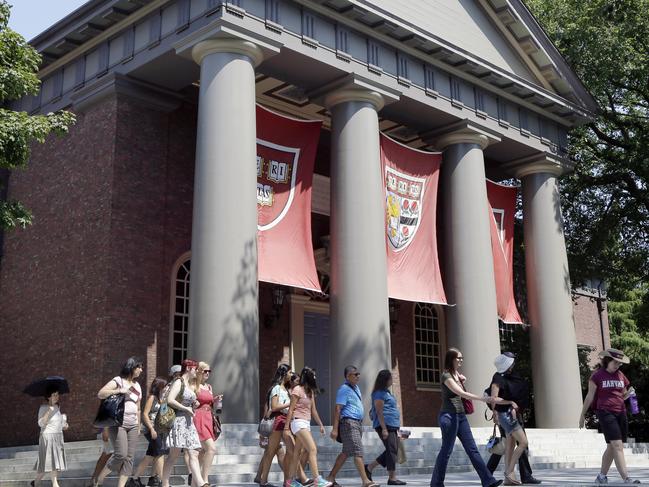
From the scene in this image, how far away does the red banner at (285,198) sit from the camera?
1666cm

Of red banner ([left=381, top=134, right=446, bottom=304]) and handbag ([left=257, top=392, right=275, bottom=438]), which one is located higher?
red banner ([left=381, top=134, right=446, bottom=304])

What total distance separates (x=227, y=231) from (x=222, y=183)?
36.5 inches

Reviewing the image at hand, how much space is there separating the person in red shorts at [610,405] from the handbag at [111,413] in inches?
230

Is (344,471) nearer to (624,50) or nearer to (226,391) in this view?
(226,391)

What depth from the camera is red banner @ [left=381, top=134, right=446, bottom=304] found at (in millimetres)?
18859

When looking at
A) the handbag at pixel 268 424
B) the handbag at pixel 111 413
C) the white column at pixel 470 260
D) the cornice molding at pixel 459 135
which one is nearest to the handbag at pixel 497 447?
the handbag at pixel 268 424

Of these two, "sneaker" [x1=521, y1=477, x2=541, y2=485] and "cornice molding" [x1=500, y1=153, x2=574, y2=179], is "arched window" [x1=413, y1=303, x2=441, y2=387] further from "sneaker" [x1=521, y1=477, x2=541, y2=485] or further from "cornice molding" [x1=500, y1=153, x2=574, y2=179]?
"sneaker" [x1=521, y1=477, x2=541, y2=485]

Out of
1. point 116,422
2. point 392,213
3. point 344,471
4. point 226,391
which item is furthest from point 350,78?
point 116,422

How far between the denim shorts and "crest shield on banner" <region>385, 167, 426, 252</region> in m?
8.43

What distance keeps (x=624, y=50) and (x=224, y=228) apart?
15.1 m

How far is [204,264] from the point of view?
1484 centimetres

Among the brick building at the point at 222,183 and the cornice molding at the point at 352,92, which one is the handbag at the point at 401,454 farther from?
the cornice molding at the point at 352,92

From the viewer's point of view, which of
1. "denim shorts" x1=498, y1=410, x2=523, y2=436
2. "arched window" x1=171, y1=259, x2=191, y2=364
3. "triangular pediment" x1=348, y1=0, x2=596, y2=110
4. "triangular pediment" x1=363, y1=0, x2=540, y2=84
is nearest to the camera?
"denim shorts" x1=498, y1=410, x2=523, y2=436

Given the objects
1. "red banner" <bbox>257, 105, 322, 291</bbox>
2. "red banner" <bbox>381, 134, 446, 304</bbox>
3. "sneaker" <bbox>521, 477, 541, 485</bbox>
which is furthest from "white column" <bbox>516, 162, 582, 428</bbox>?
"sneaker" <bbox>521, 477, 541, 485</bbox>
